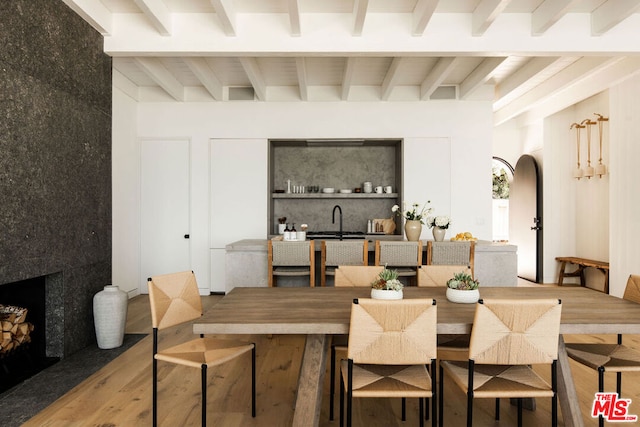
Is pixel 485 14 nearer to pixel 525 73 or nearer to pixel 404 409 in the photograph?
pixel 525 73

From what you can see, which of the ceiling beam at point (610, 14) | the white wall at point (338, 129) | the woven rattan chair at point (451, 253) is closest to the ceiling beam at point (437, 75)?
the white wall at point (338, 129)

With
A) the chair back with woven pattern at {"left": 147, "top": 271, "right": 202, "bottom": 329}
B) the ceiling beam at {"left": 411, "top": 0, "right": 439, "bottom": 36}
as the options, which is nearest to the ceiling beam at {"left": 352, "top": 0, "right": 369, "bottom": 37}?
the ceiling beam at {"left": 411, "top": 0, "right": 439, "bottom": 36}

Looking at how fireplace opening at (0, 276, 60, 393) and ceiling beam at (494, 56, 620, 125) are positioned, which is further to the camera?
ceiling beam at (494, 56, 620, 125)

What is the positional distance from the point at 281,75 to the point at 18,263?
3.86 metres

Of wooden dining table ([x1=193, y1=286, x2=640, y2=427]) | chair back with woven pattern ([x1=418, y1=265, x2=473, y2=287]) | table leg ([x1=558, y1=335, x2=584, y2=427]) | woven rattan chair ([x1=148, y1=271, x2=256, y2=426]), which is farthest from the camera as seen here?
chair back with woven pattern ([x1=418, y1=265, x2=473, y2=287])

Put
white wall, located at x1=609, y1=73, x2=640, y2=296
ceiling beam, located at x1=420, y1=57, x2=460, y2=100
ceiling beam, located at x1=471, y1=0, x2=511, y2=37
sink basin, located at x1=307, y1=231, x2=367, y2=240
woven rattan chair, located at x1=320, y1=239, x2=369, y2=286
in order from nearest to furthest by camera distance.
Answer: ceiling beam, located at x1=471, y1=0, x2=511, y2=37 → woven rattan chair, located at x1=320, y1=239, x2=369, y2=286 → ceiling beam, located at x1=420, y1=57, x2=460, y2=100 → white wall, located at x1=609, y1=73, x2=640, y2=296 → sink basin, located at x1=307, y1=231, x2=367, y2=240

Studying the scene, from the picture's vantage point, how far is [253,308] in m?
2.26

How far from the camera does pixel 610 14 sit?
11.7 ft

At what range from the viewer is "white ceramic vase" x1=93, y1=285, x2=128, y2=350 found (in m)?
3.65

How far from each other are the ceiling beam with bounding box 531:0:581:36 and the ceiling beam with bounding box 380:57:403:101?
4.48 ft

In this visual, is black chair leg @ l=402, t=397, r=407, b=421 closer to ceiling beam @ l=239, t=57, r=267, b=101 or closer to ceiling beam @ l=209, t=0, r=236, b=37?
ceiling beam @ l=209, t=0, r=236, b=37

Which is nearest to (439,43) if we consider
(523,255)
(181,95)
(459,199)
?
(459,199)

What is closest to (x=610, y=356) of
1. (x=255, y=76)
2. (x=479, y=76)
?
(x=479, y=76)

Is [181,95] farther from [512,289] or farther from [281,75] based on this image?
[512,289]
